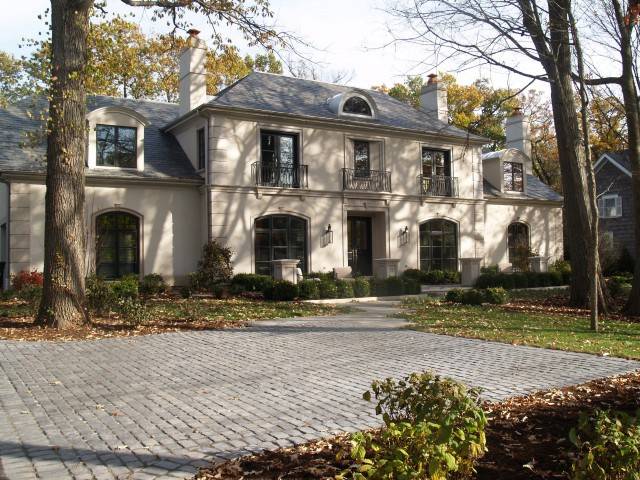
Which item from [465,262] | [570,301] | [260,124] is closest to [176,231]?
[260,124]

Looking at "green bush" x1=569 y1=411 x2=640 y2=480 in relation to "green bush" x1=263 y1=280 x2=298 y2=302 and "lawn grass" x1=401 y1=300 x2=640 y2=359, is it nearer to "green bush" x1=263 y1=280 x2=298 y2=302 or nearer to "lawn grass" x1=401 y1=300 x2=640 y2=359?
"lawn grass" x1=401 y1=300 x2=640 y2=359

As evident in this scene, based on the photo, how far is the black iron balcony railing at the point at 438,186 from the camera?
2636 centimetres

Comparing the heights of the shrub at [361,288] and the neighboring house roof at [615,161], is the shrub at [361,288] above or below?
below

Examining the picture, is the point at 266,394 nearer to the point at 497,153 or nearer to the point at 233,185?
the point at 233,185

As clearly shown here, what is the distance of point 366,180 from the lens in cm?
2481

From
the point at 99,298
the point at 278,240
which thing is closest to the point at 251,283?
the point at 278,240

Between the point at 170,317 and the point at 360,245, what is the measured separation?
45.4 ft

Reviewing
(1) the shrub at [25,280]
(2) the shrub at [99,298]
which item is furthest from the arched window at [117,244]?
(2) the shrub at [99,298]

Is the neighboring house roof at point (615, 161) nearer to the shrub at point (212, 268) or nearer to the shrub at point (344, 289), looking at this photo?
the shrub at point (344, 289)

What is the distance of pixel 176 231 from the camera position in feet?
71.2

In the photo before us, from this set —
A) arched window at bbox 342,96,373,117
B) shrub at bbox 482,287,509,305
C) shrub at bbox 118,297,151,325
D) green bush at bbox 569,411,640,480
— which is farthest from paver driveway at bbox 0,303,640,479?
arched window at bbox 342,96,373,117

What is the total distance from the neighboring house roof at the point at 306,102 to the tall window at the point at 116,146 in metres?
3.26

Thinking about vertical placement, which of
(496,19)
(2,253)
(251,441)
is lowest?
(251,441)

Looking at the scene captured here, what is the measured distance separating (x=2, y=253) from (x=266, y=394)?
18571 millimetres
